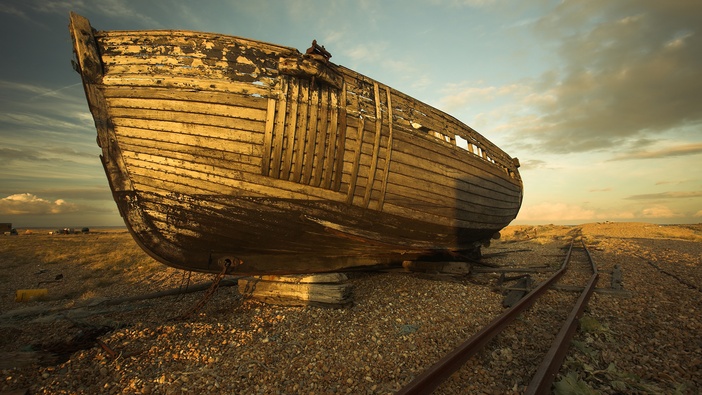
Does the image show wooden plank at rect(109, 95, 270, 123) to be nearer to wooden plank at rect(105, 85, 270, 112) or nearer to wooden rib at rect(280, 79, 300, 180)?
wooden plank at rect(105, 85, 270, 112)

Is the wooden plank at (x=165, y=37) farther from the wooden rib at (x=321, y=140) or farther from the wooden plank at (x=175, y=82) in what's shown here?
the wooden rib at (x=321, y=140)

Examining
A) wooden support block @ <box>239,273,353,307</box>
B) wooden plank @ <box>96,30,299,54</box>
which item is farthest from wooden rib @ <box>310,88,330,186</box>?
wooden support block @ <box>239,273,353,307</box>

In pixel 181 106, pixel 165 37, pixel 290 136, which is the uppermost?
pixel 165 37

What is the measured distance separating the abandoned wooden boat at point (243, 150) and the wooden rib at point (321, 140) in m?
0.02

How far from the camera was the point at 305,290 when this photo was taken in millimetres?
5449

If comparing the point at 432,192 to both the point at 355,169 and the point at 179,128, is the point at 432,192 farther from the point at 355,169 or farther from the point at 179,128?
the point at 179,128

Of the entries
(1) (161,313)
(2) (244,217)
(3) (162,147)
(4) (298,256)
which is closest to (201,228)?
(2) (244,217)

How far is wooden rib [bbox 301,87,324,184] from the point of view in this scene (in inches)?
202

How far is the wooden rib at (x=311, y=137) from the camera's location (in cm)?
514

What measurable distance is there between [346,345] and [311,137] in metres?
3.15

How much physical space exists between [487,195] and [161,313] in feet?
26.9

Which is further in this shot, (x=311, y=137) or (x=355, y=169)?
(x=355, y=169)

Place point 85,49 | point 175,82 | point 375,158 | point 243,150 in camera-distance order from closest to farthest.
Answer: point 85,49 → point 175,82 → point 243,150 → point 375,158

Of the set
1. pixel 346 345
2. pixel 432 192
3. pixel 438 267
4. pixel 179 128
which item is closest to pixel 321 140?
pixel 179 128
